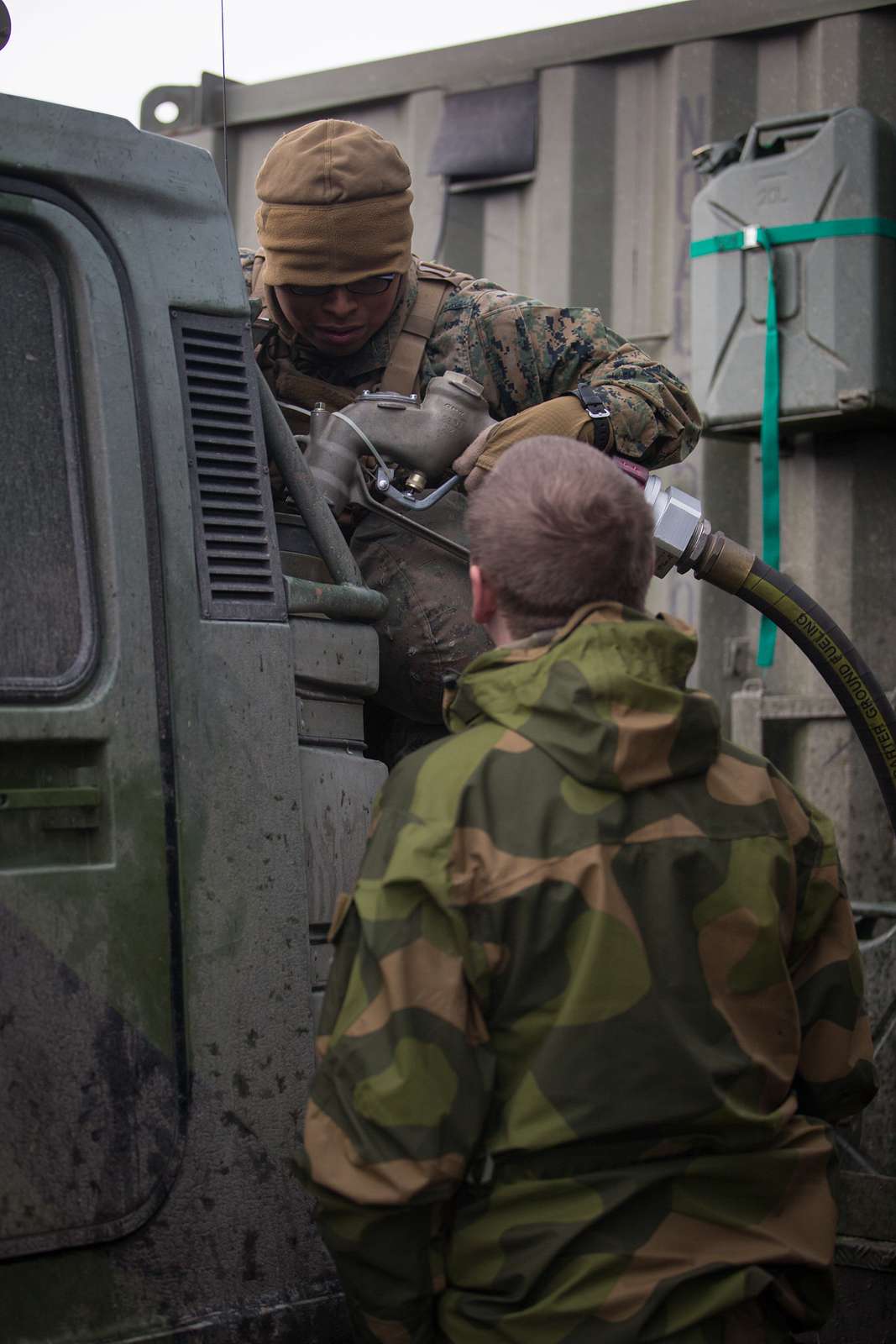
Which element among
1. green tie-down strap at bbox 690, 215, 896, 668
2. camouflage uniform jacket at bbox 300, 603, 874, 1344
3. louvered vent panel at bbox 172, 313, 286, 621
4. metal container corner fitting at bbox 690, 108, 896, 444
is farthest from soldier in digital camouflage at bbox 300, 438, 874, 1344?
metal container corner fitting at bbox 690, 108, 896, 444

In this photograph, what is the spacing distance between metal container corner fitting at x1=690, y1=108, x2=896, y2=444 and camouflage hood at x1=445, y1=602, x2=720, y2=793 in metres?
2.51

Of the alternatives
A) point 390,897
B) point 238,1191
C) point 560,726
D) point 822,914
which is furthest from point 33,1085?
point 822,914

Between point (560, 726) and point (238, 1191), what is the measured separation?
0.65 m

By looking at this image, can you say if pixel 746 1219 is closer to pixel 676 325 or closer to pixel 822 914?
pixel 822 914

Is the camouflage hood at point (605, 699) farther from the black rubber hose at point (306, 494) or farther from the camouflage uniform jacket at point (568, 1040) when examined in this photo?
the black rubber hose at point (306, 494)

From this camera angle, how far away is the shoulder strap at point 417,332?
268 cm

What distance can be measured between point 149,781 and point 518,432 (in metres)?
0.93

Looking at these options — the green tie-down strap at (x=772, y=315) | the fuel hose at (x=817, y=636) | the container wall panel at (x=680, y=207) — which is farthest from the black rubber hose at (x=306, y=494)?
the container wall panel at (x=680, y=207)

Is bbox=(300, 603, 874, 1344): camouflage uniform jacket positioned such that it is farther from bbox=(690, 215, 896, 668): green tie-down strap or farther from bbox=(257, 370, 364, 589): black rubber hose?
bbox=(690, 215, 896, 668): green tie-down strap

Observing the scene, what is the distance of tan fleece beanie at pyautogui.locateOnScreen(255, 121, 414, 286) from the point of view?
8.40ft

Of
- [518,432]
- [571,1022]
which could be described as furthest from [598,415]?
[571,1022]

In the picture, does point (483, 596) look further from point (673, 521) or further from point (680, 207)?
point (680, 207)

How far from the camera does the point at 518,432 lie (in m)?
2.46

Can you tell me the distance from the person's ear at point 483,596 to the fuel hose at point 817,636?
94cm
